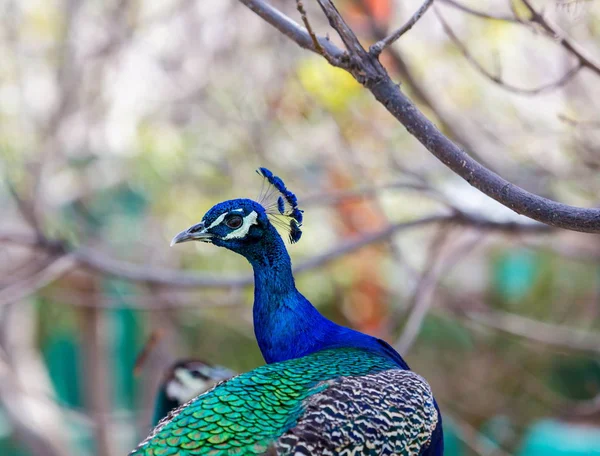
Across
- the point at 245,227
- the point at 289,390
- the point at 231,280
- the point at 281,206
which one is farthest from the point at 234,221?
the point at 231,280

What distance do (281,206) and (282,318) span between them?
0.34 meters

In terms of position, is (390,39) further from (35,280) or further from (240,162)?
(240,162)

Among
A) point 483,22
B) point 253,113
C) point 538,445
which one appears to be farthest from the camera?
point 538,445

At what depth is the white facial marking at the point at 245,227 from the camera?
2.29 metres

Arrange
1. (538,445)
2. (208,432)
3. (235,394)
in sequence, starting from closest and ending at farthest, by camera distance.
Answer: (208,432) < (235,394) < (538,445)

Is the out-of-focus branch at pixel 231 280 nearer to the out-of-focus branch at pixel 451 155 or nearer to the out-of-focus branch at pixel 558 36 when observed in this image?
the out-of-focus branch at pixel 558 36

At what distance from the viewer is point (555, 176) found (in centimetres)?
396

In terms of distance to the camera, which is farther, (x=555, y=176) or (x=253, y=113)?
(x=253, y=113)

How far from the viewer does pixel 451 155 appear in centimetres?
167

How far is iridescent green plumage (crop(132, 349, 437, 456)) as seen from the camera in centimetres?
178

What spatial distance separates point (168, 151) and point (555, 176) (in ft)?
7.24

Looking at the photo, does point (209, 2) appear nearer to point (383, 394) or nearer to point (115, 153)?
point (115, 153)

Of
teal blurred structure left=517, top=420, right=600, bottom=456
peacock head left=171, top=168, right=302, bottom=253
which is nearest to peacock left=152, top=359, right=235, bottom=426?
peacock head left=171, top=168, right=302, bottom=253

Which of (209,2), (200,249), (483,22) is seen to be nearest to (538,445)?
(200,249)
